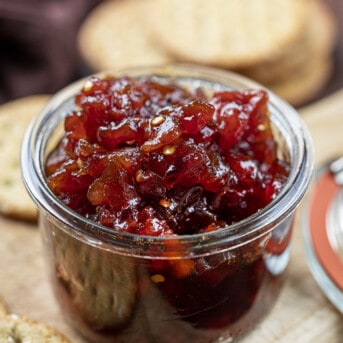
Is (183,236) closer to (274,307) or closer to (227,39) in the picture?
(274,307)

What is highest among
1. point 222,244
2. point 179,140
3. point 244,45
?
point 179,140

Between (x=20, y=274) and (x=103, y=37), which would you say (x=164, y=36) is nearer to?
(x=103, y=37)

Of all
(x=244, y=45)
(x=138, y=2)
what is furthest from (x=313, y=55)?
(x=138, y=2)

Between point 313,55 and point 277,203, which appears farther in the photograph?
point 313,55

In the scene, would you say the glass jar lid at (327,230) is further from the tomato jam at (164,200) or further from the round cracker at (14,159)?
the round cracker at (14,159)

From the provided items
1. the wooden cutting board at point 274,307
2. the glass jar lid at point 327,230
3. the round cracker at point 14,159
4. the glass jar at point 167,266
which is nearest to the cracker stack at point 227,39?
the round cracker at point 14,159

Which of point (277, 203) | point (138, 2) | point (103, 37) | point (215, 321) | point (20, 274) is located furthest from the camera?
point (138, 2)

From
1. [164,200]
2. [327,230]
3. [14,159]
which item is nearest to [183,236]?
[164,200]

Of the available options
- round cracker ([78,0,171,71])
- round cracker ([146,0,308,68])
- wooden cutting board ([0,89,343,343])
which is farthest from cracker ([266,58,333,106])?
wooden cutting board ([0,89,343,343])
